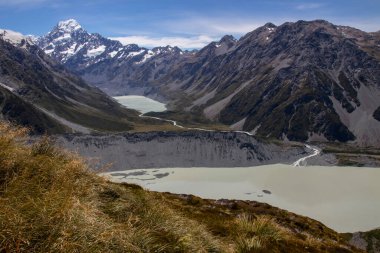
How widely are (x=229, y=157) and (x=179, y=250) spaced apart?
18647cm

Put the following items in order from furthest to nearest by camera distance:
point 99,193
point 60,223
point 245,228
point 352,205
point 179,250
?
point 352,205 → point 245,228 → point 99,193 → point 179,250 → point 60,223

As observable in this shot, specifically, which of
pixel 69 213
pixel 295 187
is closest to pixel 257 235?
pixel 69 213

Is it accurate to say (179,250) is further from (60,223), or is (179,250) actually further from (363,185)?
(363,185)

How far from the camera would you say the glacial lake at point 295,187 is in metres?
122

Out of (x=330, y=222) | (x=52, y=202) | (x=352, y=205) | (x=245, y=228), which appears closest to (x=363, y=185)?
(x=352, y=205)

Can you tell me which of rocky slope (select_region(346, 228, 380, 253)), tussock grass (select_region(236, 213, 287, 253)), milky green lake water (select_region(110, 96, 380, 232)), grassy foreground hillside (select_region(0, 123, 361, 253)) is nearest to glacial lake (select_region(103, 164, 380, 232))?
milky green lake water (select_region(110, 96, 380, 232))

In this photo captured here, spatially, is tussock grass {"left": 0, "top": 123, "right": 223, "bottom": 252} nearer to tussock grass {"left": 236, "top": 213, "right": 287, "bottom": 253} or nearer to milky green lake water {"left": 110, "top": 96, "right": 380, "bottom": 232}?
tussock grass {"left": 236, "top": 213, "right": 287, "bottom": 253}

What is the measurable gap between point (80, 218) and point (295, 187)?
14976cm

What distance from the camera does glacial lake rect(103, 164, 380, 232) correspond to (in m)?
122

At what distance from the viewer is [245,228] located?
18.1m

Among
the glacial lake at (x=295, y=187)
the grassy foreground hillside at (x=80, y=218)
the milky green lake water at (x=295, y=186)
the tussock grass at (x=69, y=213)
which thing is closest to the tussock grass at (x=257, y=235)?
the grassy foreground hillside at (x=80, y=218)

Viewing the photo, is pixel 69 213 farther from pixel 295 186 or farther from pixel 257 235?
pixel 295 186

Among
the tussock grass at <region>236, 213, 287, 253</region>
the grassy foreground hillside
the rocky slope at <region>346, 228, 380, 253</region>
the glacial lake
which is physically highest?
the grassy foreground hillside

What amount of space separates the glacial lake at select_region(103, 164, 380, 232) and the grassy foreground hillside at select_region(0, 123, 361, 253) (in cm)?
9673
